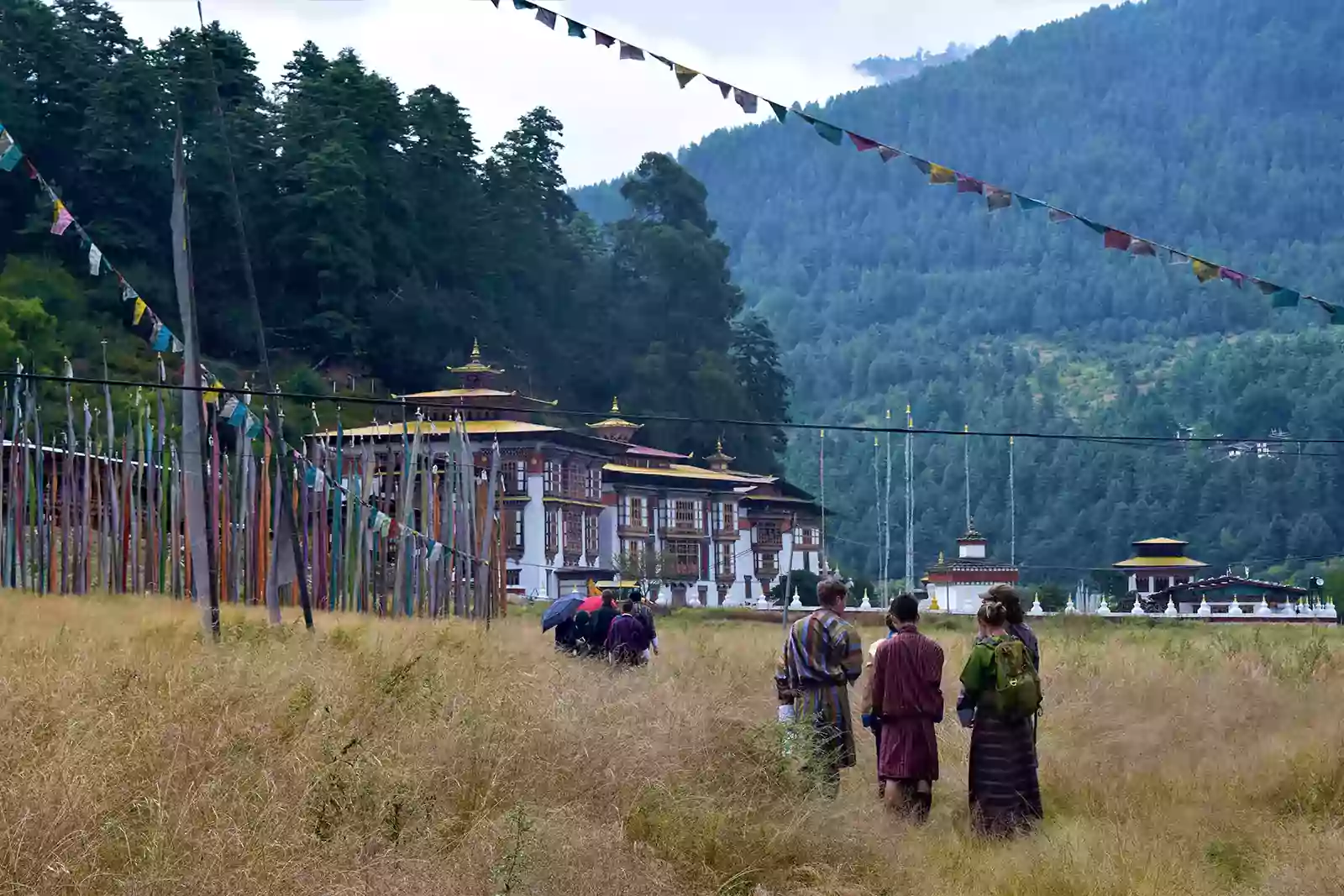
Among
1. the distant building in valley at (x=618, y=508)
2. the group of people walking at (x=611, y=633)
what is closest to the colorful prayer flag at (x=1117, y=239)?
the group of people walking at (x=611, y=633)

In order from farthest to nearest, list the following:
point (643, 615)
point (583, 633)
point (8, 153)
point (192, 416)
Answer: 1. point (643, 615)
2. point (583, 633)
3. point (192, 416)
4. point (8, 153)

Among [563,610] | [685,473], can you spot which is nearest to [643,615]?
[563,610]

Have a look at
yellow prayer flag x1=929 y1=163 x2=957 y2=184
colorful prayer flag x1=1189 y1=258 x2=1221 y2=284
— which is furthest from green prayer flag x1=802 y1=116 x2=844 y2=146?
colorful prayer flag x1=1189 y1=258 x2=1221 y2=284

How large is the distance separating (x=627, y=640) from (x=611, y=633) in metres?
0.20

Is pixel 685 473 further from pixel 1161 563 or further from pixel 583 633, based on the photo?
pixel 583 633

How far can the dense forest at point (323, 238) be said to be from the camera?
67000mm

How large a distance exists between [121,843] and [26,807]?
17.4 inches

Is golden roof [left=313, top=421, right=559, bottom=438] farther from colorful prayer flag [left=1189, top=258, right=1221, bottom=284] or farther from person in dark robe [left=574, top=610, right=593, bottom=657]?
colorful prayer flag [left=1189, top=258, right=1221, bottom=284]

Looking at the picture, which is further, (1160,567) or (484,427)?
(1160,567)

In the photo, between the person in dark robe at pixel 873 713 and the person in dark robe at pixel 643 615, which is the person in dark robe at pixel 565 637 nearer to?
the person in dark robe at pixel 643 615

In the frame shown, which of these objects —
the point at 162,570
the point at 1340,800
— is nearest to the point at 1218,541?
the point at 162,570

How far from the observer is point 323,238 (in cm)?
7256

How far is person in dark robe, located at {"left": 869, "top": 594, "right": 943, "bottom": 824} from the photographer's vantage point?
39.0 ft

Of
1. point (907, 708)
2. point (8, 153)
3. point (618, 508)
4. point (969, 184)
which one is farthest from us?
point (618, 508)
